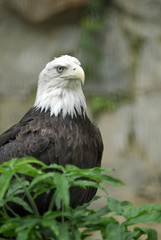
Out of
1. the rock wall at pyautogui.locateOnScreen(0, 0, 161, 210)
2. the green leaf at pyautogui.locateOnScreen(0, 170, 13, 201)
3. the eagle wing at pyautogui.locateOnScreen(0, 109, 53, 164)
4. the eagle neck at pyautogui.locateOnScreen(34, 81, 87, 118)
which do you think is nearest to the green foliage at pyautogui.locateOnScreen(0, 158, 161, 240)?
the green leaf at pyautogui.locateOnScreen(0, 170, 13, 201)

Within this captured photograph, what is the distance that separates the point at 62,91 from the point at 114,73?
3.35m

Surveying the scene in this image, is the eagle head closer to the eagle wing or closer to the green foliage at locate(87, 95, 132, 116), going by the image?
the eagle wing

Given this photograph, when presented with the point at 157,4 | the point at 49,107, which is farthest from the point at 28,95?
the point at 49,107

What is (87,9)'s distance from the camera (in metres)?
6.84

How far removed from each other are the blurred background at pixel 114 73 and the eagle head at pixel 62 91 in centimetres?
307

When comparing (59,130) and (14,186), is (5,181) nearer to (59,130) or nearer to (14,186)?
(14,186)

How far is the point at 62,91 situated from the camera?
3.70 metres

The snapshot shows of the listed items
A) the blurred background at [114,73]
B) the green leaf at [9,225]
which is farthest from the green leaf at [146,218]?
the blurred background at [114,73]

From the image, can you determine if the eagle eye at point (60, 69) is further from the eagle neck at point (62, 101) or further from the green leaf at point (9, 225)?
the green leaf at point (9, 225)

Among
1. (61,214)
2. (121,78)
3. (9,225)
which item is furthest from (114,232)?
(121,78)

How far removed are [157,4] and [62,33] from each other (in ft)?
4.67

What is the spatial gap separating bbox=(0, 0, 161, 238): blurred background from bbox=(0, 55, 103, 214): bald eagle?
2.93 metres

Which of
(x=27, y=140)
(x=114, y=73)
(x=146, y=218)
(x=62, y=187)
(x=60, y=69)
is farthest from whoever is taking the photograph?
(x=114, y=73)

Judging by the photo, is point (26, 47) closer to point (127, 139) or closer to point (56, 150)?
point (127, 139)
